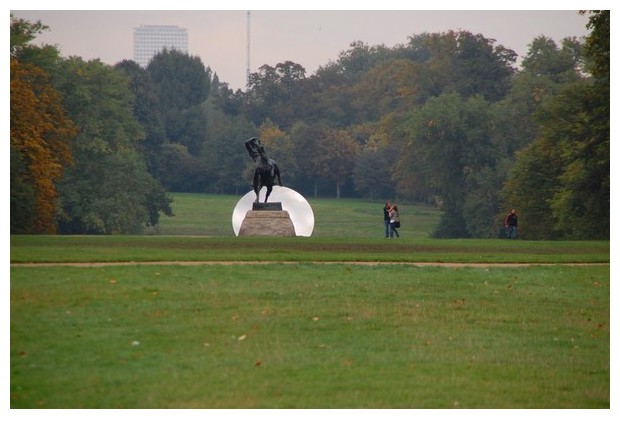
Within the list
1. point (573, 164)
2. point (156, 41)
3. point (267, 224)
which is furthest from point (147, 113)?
point (267, 224)

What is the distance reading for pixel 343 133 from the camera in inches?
4852

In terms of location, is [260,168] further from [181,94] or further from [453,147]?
[181,94]

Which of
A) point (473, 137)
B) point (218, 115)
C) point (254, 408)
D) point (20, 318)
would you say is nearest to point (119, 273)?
point (20, 318)

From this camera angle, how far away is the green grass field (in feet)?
65.1

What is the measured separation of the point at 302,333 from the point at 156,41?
97739 millimetres

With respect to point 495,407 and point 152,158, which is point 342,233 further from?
point 495,407

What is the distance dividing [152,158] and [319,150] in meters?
14.4

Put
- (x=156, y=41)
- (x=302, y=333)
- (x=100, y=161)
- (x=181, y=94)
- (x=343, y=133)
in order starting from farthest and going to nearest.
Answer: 1. (x=181, y=94)
2. (x=343, y=133)
3. (x=156, y=41)
4. (x=100, y=161)
5. (x=302, y=333)

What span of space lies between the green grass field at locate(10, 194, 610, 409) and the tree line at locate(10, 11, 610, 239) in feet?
71.2

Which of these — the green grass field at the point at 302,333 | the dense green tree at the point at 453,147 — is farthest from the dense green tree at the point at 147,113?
the green grass field at the point at 302,333

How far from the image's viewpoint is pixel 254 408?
19125 millimetres

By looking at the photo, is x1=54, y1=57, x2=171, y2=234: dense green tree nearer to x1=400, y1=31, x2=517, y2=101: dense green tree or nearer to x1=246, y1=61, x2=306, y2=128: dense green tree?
x1=400, y1=31, x2=517, y2=101: dense green tree

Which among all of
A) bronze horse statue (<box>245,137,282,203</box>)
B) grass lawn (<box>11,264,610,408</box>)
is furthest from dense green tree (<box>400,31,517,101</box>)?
grass lawn (<box>11,264,610,408</box>)

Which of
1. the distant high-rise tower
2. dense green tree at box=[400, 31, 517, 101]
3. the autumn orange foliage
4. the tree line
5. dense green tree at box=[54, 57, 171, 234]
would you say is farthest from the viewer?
the distant high-rise tower
